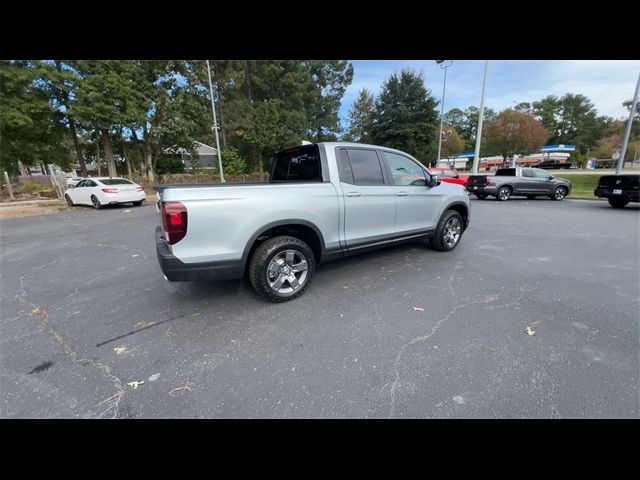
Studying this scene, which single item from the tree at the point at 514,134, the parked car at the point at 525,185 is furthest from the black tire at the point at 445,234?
the tree at the point at 514,134

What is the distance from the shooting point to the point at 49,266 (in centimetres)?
482

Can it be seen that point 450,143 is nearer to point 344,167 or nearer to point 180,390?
point 344,167

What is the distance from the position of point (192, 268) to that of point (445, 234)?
14.6 ft

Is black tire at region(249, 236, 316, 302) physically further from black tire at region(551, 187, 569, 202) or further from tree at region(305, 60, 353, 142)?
tree at region(305, 60, 353, 142)

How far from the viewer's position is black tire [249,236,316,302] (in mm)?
3159

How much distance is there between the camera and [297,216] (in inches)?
128

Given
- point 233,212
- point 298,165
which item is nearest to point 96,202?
point 298,165

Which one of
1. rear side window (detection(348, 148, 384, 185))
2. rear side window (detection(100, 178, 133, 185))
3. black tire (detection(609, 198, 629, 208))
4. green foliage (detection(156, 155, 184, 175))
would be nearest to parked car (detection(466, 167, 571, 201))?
black tire (detection(609, 198, 629, 208))

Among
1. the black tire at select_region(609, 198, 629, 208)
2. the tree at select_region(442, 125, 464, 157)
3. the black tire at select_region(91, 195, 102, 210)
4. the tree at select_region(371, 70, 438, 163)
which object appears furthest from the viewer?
the tree at select_region(442, 125, 464, 157)

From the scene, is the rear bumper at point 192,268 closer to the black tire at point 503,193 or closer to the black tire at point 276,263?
the black tire at point 276,263

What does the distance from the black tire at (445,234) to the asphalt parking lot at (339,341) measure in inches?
13.7
